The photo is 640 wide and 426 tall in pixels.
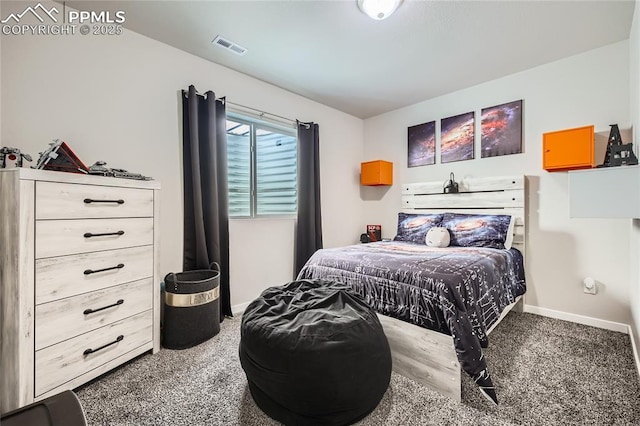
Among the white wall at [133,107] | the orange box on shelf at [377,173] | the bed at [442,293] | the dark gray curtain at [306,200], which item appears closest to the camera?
the bed at [442,293]

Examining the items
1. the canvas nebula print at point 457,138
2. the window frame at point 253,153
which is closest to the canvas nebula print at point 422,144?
the canvas nebula print at point 457,138

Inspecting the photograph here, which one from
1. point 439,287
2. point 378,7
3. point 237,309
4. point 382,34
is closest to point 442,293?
point 439,287

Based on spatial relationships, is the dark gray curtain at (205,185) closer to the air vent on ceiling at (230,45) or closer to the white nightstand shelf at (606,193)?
the air vent on ceiling at (230,45)

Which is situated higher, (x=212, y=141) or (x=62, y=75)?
(x=62, y=75)

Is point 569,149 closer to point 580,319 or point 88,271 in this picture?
point 580,319

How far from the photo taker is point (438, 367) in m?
1.59

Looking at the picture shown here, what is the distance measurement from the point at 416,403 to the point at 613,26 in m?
3.11

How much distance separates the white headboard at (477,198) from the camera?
2.85 metres

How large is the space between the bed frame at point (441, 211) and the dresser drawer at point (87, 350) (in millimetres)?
1614

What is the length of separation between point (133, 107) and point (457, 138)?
10.8ft

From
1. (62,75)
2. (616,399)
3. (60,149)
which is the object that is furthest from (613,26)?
(62,75)

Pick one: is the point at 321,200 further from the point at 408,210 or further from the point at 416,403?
the point at 416,403

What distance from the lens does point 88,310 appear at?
5.40 ft

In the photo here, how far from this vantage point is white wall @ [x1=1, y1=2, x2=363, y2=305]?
72.1 inches
